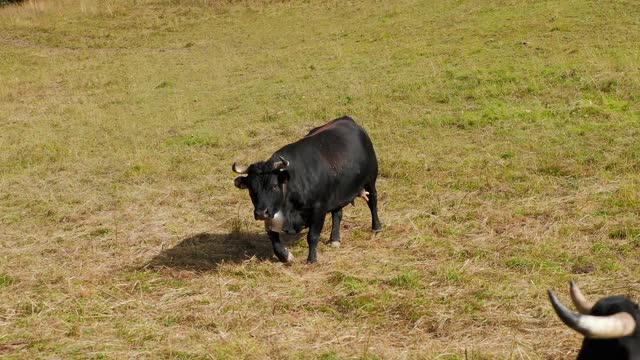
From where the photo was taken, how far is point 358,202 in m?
10.0

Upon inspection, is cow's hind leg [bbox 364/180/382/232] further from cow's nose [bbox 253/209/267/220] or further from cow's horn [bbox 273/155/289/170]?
cow's nose [bbox 253/209/267/220]

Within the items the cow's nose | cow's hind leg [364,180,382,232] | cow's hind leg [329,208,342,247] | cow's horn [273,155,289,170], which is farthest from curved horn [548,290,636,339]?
cow's hind leg [364,180,382,232]

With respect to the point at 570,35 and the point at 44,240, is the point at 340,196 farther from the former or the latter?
the point at 570,35

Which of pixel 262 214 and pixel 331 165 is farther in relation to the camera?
pixel 331 165

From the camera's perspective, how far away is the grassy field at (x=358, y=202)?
586 cm

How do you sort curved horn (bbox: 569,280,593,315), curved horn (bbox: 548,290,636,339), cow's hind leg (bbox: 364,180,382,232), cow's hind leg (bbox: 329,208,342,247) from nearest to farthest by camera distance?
1. curved horn (bbox: 548,290,636,339)
2. curved horn (bbox: 569,280,593,315)
3. cow's hind leg (bbox: 329,208,342,247)
4. cow's hind leg (bbox: 364,180,382,232)

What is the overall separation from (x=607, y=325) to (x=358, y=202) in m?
7.11

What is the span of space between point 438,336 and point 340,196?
2849 mm

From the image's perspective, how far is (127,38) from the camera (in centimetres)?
3072

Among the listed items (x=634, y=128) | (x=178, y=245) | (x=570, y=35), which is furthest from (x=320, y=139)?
(x=570, y=35)

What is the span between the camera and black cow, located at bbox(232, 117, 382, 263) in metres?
7.36

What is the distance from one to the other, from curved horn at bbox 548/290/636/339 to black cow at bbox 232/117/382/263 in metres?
4.59

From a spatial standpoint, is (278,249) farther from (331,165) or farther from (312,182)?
(331,165)

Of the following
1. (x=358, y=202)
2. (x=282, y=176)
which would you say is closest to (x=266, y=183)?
(x=282, y=176)
